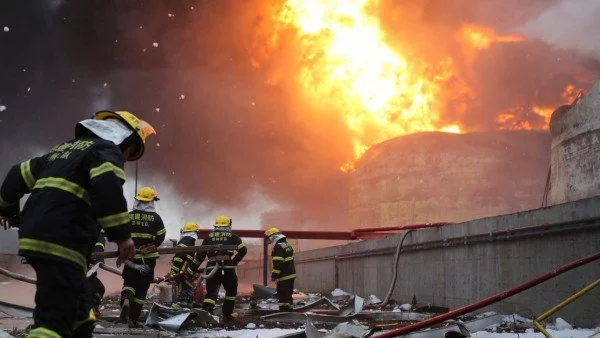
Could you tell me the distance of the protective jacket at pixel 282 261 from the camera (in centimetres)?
1063

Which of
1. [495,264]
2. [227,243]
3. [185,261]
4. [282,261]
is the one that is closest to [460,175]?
[282,261]

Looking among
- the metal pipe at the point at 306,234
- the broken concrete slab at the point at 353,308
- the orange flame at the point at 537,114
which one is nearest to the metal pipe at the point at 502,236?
the broken concrete slab at the point at 353,308

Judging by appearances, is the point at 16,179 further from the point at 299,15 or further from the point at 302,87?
the point at 302,87

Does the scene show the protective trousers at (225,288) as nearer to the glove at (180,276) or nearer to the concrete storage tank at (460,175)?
the glove at (180,276)

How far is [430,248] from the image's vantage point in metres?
10.2

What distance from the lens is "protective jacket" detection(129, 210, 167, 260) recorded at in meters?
7.94

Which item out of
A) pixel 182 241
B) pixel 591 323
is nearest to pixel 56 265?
pixel 591 323

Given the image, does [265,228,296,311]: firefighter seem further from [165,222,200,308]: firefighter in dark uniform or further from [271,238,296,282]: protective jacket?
[165,222,200,308]: firefighter in dark uniform

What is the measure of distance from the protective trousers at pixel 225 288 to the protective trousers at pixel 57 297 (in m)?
5.99

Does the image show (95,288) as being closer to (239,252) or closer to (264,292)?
(239,252)

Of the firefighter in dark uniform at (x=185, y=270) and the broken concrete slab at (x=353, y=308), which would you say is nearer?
the broken concrete slab at (x=353, y=308)

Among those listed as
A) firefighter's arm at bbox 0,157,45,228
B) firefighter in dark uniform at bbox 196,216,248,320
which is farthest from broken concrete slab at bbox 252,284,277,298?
firefighter's arm at bbox 0,157,45,228

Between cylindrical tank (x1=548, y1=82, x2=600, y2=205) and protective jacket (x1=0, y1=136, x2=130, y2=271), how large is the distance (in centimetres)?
1108

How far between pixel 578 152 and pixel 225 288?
8583 millimetres
